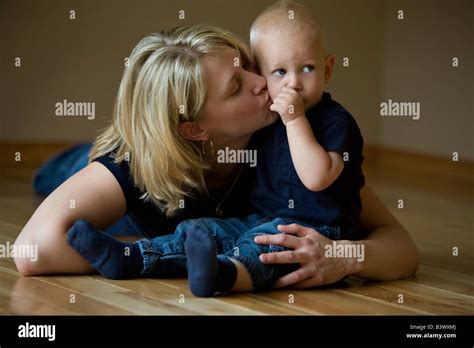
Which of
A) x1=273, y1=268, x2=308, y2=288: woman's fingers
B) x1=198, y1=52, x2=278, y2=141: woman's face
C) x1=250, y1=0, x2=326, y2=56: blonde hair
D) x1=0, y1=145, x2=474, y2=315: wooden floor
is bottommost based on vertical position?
x1=0, y1=145, x2=474, y2=315: wooden floor

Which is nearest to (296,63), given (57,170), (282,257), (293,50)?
(293,50)

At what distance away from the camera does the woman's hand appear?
171 centimetres

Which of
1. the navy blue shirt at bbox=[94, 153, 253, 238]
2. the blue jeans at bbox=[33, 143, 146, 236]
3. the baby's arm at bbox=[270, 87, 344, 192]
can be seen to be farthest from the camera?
the blue jeans at bbox=[33, 143, 146, 236]

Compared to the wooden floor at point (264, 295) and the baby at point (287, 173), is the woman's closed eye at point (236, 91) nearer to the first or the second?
the baby at point (287, 173)

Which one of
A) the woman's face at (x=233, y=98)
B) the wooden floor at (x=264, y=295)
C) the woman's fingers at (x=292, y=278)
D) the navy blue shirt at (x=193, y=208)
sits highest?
the woman's face at (x=233, y=98)

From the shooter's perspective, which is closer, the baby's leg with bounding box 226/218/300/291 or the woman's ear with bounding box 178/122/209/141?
the baby's leg with bounding box 226/218/300/291

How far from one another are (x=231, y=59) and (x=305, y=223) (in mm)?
364

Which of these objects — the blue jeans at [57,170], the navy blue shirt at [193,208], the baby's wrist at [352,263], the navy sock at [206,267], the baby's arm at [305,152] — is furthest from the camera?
the blue jeans at [57,170]

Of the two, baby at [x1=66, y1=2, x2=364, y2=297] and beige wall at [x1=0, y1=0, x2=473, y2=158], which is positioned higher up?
beige wall at [x1=0, y1=0, x2=473, y2=158]

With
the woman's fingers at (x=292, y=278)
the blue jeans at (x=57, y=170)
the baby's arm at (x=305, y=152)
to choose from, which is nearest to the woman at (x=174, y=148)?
the woman's fingers at (x=292, y=278)

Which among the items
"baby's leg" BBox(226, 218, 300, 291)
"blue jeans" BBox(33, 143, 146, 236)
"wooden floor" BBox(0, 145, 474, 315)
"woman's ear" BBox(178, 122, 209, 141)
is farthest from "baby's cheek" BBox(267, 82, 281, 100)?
"blue jeans" BBox(33, 143, 146, 236)

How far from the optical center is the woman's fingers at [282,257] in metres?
1.69

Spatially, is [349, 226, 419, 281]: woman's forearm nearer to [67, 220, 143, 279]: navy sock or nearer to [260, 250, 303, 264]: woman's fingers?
[260, 250, 303, 264]: woman's fingers
